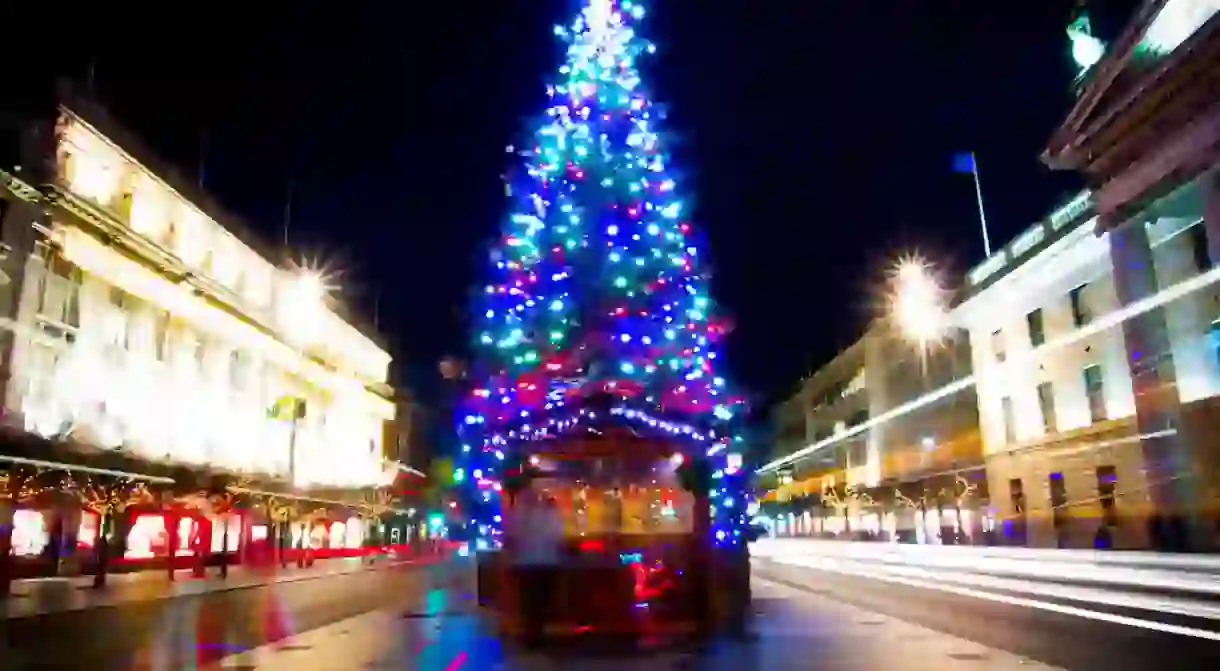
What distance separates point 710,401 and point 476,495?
4.72 meters

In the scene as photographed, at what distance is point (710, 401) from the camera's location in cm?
1788

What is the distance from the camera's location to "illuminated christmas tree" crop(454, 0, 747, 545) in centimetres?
1775

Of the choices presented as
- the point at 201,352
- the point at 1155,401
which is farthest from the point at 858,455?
the point at 201,352

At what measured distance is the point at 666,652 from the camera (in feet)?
39.0

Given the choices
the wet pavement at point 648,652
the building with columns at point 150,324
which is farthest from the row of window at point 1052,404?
the building with columns at point 150,324

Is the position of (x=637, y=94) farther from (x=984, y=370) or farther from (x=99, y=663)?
(x=984, y=370)

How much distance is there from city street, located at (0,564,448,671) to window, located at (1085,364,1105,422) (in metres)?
24.1

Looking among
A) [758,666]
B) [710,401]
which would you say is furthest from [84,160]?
[758,666]

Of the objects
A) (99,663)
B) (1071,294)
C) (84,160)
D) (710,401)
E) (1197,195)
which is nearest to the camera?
(99,663)

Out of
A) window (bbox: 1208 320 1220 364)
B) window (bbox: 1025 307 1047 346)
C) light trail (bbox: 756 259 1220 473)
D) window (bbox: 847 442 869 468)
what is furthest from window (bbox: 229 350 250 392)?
window (bbox: 847 442 869 468)

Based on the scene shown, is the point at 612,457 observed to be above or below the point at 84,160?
below

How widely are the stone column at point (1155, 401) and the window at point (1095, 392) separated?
2724 millimetres

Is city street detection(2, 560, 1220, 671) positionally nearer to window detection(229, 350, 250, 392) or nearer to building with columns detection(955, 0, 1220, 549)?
building with columns detection(955, 0, 1220, 549)

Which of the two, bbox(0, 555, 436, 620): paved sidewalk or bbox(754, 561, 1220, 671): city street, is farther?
bbox(0, 555, 436, 620): paved sidewalk
